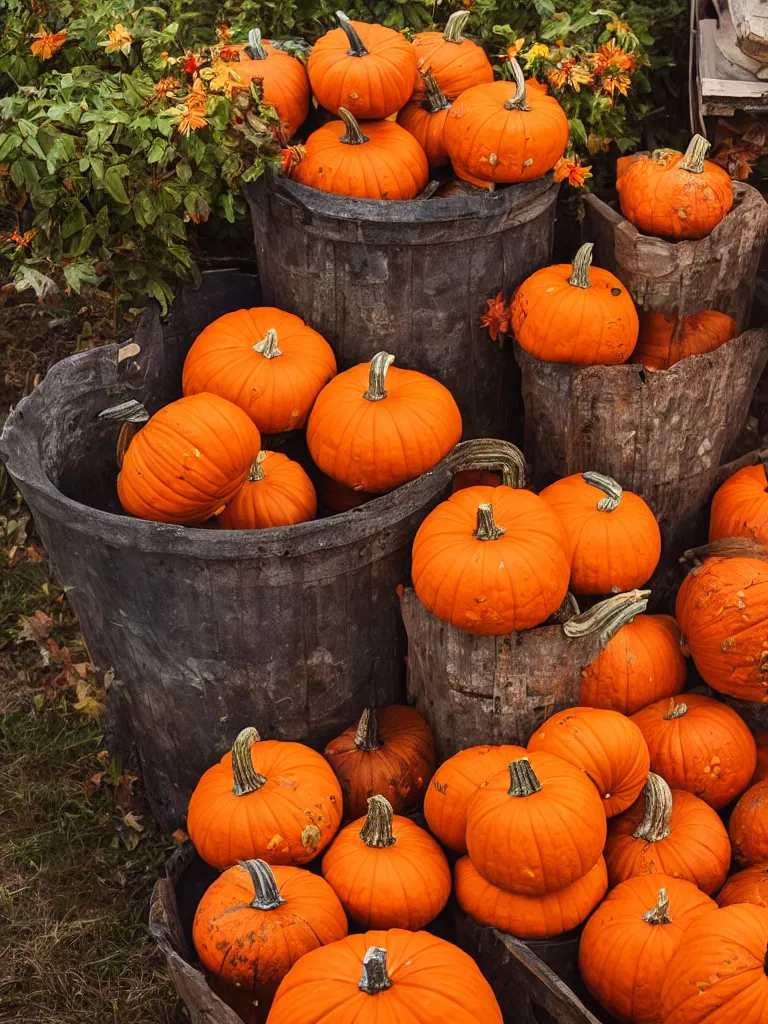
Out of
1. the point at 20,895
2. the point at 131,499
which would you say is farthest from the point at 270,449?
the point at 20,895

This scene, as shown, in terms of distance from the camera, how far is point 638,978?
110 inches

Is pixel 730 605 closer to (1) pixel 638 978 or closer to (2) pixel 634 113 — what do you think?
(1) pixel 638 978

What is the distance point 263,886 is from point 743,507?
6.84ft

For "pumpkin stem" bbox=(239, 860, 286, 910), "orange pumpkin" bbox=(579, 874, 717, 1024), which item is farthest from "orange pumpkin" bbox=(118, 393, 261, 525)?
"orange pumpkin" bbox=(579, 874, 717, 1024)

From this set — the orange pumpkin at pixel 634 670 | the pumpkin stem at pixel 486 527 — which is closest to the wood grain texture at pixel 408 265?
the pumpkin stem at pixel 486 527

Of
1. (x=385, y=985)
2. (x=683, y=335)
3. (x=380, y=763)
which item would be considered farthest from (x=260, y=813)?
(x=683, y=335)

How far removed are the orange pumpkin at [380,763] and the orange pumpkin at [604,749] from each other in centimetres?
47

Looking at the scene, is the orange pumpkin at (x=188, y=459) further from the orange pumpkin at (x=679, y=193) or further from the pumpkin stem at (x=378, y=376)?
the orange pumpkin at (x=679, y=193)

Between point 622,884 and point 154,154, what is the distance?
276 cm

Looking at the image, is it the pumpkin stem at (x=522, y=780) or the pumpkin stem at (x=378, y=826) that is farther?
the pumpkin stem at (x=378, y=826)

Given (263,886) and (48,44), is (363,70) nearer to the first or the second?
(48,44)

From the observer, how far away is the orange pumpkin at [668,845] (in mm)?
3102

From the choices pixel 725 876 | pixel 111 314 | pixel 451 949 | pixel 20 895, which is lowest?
pixel 20 895

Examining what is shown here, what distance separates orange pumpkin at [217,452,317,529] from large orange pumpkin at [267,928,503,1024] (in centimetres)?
140
